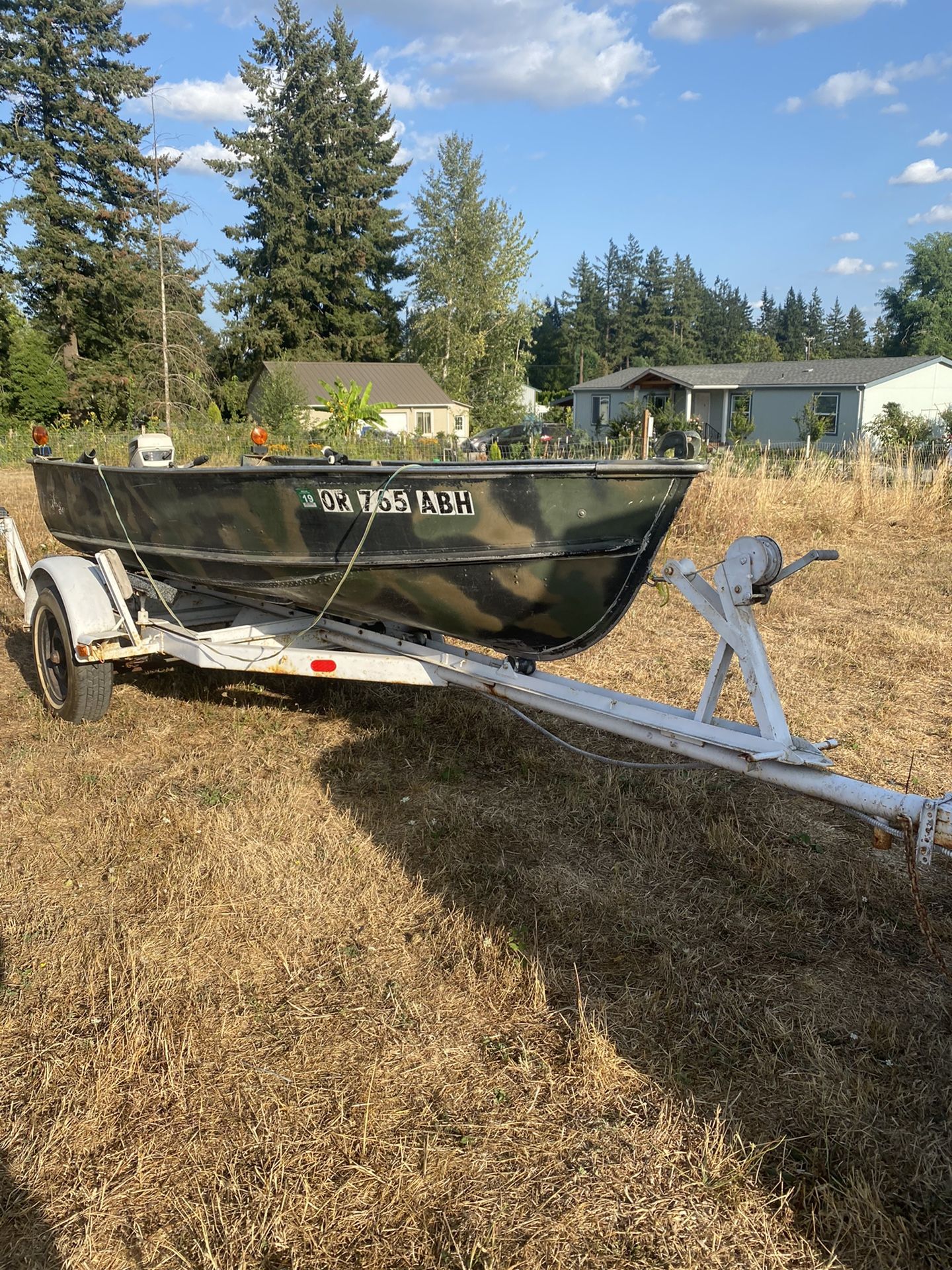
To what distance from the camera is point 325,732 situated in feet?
17.1

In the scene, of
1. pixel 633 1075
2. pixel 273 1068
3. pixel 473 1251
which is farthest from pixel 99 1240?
pixel 633 1075

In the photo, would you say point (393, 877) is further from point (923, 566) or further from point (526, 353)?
point (526, 353)

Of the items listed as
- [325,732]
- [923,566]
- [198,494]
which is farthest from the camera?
[923,566]

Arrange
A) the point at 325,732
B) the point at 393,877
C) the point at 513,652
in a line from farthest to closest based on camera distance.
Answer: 1. the point at 325,732
2. the point at 513,652
3. the point at 393,877

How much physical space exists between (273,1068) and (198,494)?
2.91m

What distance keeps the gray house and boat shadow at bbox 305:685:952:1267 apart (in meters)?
28.9

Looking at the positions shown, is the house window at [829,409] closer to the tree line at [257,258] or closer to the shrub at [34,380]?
the tree line at [257,258]

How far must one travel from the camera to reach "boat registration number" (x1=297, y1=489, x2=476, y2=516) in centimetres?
369

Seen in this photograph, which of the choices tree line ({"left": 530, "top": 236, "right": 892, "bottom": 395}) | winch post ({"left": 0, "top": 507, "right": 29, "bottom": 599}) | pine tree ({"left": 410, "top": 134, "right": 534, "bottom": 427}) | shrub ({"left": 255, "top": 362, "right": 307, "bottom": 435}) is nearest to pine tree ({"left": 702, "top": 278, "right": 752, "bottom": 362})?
tree line ({"left": 530, "top": 236, "right": 892, "bottom": 395})

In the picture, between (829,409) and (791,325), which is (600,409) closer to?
(829,409)

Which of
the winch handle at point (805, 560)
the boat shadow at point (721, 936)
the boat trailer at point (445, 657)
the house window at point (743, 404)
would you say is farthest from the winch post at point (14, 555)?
the house window at point (743, 404)

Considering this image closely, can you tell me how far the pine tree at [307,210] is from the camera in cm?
4506

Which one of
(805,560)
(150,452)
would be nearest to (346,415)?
(150,452)

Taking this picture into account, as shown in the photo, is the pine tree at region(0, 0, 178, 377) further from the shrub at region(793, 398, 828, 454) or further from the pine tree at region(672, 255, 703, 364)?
the pine tree at region(672, 255, 703, 364)
